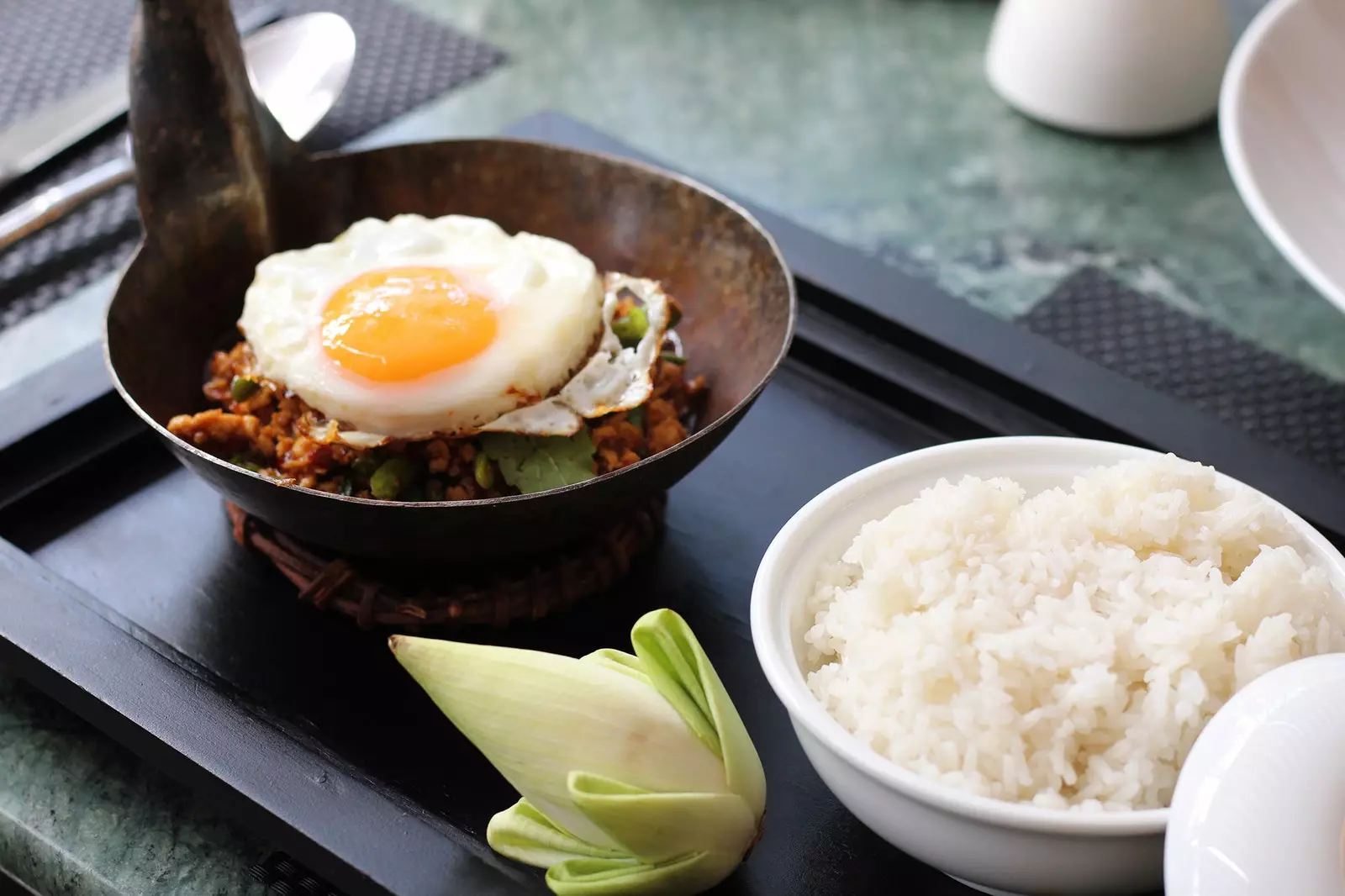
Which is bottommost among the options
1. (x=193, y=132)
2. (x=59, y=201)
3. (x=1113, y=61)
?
(x=59, y=201)

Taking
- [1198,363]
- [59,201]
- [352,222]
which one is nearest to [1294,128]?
[1198,363]

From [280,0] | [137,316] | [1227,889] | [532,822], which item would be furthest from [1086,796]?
[280,0]

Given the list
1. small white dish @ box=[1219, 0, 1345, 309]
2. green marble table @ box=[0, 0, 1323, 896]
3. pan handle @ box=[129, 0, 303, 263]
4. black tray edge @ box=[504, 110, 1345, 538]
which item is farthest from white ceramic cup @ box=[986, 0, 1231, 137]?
pan handle @ box=[129, 0, 303, 263]

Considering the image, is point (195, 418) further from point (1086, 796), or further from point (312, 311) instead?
point (1086, 796)

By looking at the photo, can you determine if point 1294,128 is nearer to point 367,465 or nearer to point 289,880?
point 367,465

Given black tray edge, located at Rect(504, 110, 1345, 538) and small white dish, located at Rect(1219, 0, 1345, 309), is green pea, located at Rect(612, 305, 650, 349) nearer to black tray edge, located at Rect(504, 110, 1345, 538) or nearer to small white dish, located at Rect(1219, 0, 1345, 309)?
black tray edge, located at Rect(504, 110, 1345, 538)
